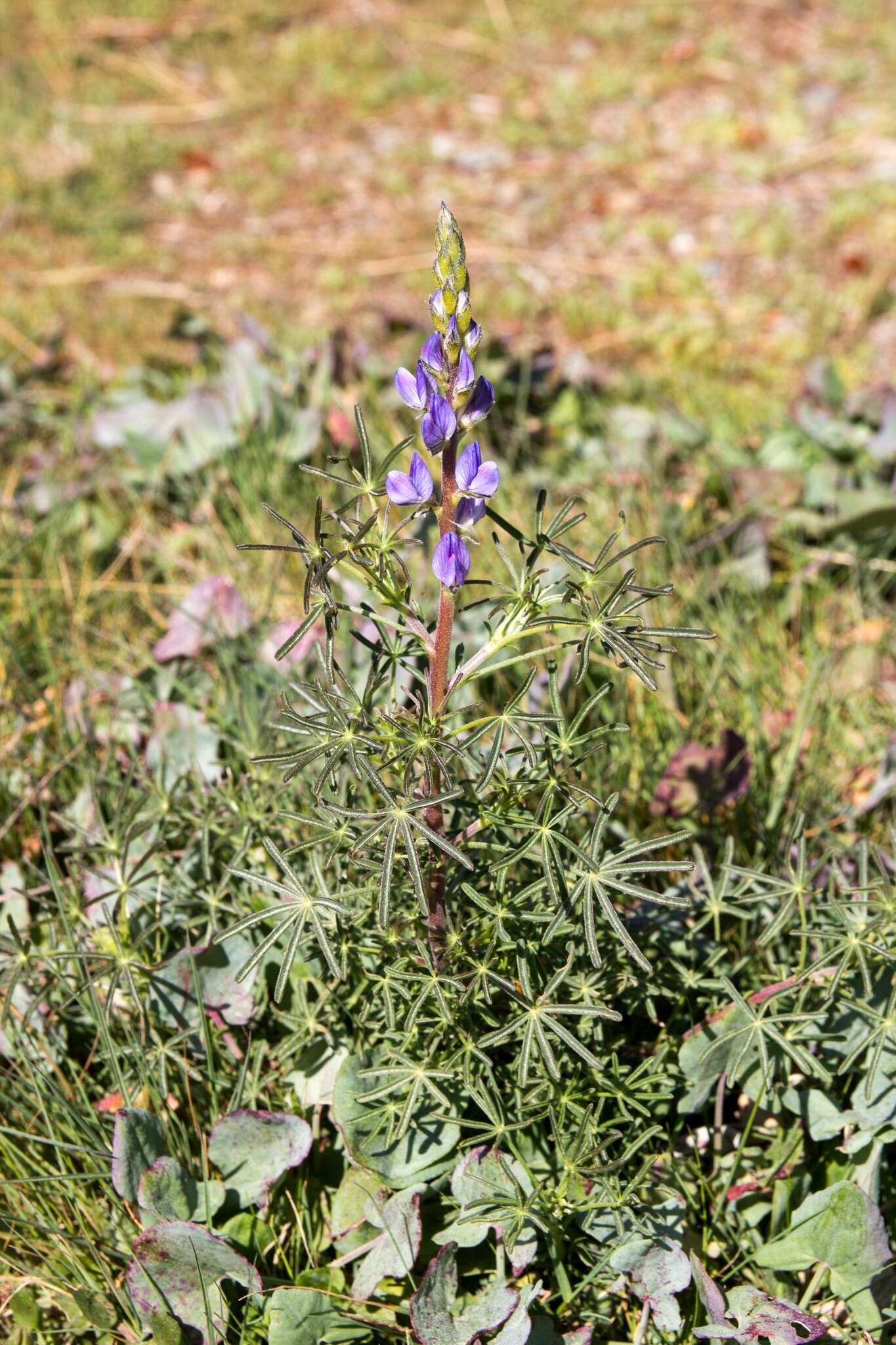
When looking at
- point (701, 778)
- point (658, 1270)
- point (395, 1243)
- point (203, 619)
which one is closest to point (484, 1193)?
point (395, 1243)

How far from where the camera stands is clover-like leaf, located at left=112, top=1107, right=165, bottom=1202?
1.76m

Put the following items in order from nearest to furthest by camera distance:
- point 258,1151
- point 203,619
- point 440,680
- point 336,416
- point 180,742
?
point 440,680
point 258,1151
point 180,742
point 203,619
point 336,416

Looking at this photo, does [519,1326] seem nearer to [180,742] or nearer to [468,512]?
[468,512]

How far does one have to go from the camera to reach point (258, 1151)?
1852 mm

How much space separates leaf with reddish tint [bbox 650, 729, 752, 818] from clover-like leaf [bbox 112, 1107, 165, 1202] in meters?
1.00

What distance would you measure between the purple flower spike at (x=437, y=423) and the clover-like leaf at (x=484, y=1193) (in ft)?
3.18

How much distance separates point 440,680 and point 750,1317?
967mm

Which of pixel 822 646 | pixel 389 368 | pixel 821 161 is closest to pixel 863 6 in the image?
pixel 821 161

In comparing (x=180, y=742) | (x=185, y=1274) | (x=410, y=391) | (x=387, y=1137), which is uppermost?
(x=410, y=391)

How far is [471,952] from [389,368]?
2334 millimetres

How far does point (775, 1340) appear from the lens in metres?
1.67

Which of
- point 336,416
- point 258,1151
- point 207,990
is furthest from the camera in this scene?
point 336,416

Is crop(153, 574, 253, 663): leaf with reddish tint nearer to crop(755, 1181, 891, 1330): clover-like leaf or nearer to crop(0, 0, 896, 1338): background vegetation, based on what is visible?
crop(0, 0, 896, 1338): background vegetation

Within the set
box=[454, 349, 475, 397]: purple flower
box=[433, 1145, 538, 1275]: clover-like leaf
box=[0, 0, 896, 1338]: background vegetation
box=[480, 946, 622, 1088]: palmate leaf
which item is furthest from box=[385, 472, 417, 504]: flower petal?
box=[433, 1145, 538, 1275]: clover-like leaf
